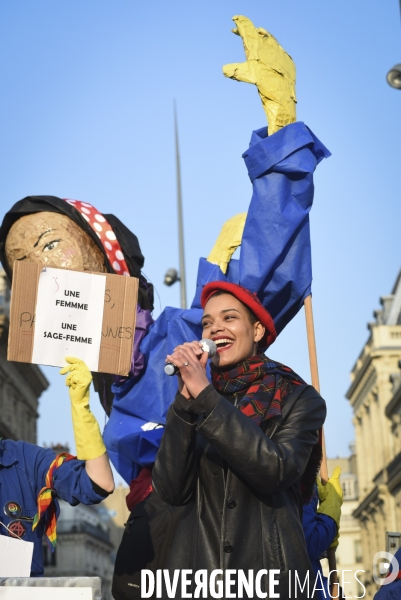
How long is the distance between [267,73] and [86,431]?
276 centimetres

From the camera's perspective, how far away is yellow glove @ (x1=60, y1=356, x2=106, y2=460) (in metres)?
3.71

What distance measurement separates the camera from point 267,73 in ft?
19.2

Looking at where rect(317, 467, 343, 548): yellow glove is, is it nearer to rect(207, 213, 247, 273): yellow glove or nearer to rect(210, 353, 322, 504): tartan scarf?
rect(207, 213, 247, 273): yellow glove

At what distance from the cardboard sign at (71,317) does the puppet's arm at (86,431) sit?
0.88 meters

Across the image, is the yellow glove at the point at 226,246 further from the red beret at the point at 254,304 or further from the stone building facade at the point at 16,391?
the stone building facade at the point at 16,391

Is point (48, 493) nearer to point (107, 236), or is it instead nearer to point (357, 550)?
point (107, 236)

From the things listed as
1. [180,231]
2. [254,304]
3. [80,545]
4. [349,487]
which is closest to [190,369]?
[254,304]

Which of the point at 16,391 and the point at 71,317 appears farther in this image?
the point at 16,391

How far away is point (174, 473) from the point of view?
3.51m

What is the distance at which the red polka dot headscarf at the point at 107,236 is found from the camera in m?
5.96

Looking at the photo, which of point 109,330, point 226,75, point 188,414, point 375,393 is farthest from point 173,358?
point 375,393

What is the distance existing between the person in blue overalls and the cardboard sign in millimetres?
527

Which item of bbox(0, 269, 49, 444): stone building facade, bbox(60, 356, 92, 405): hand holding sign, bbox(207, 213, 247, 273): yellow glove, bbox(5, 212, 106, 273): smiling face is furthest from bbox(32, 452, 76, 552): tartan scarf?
bbox(0, 269, 49, 444): stone building facade

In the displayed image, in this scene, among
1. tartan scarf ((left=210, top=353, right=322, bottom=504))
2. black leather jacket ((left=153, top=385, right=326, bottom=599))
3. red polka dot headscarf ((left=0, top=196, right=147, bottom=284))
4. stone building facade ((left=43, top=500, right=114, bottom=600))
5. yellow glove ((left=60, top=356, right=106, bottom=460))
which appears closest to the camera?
black leather jacket ((left=153, top=385, right=326, bottom=599))
